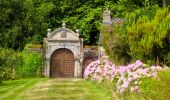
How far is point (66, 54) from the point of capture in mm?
40344

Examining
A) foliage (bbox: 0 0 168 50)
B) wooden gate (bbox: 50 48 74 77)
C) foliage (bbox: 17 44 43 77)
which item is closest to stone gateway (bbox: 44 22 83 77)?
wooden gate (bbox: 50 48 74 77)

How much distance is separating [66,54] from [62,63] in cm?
90

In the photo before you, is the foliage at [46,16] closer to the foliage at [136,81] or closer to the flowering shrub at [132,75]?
the foliage at [136,81]

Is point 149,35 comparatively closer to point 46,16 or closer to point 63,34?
point 63,34

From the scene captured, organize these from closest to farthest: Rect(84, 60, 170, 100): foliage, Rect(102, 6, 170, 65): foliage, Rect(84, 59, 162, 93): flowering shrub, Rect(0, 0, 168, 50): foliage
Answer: Rect(84, 60, 170, 100): foliage, Rect(84, 59, 162, 93): flowering shrub, Rect(102, 6, 170, 65): foliage, Rect(0, 0, 168, 50): foliage

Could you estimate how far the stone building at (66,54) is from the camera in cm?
3962

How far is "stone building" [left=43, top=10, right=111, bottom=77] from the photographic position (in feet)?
130

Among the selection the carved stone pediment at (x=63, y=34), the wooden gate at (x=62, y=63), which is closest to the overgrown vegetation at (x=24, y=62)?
the wooden gate at (x=62, y=63)

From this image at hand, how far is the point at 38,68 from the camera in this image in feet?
128

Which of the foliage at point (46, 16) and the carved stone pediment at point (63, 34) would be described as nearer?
the carved stone pediment at point (63, 34)

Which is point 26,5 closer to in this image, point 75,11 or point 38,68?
point 75,11

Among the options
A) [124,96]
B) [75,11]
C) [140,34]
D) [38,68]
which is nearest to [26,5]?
→ [75,11]

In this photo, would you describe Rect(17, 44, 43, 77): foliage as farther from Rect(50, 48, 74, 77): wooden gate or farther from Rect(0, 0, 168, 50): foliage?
Rect(0, 0, 168, 50): foliage

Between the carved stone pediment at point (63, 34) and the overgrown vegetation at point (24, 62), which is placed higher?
the carved stone pediment at point (63, 34)
